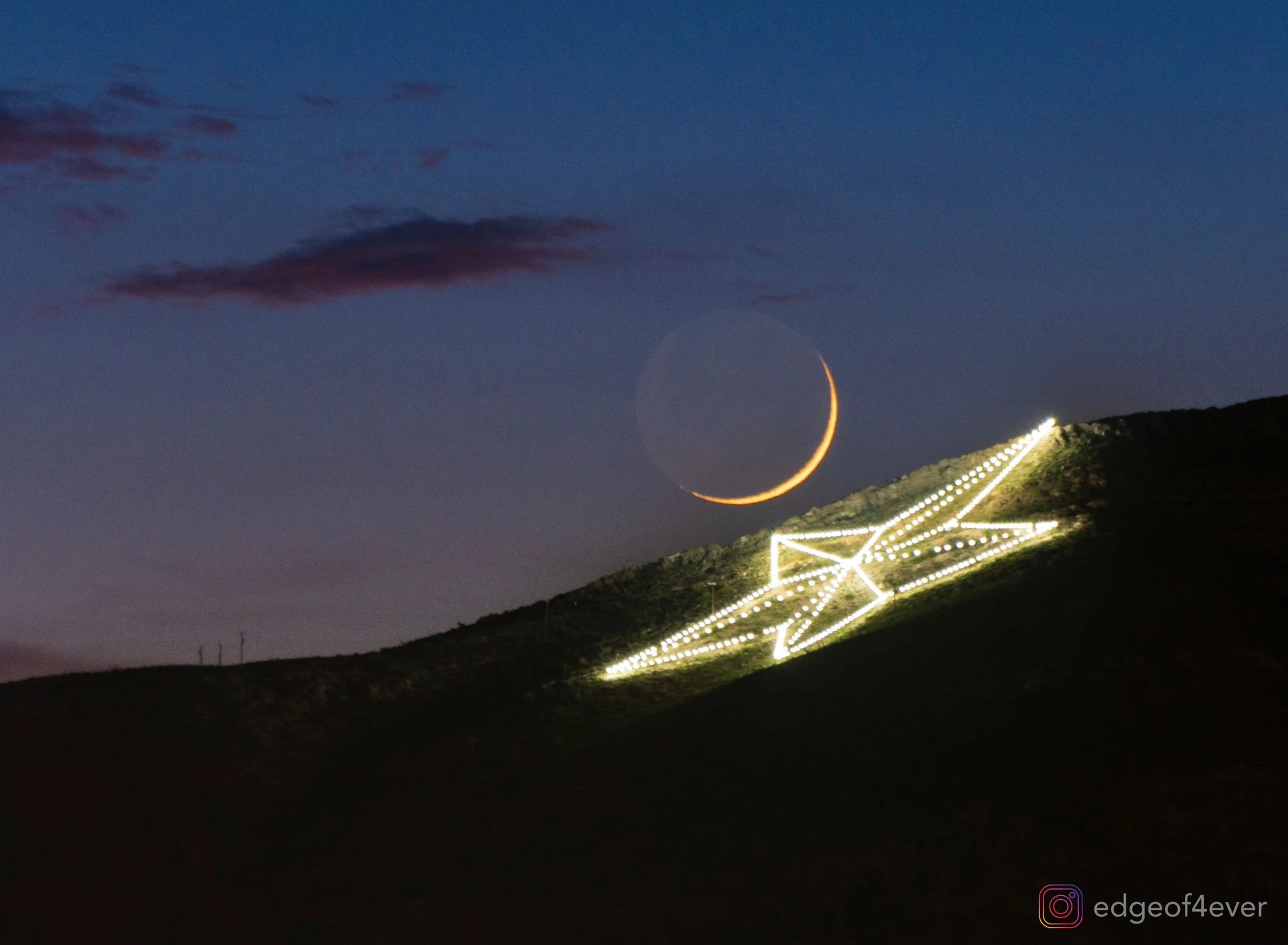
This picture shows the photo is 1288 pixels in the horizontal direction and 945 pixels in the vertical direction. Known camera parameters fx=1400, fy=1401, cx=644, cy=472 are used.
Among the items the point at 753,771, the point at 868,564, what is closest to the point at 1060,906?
the point at 753,771

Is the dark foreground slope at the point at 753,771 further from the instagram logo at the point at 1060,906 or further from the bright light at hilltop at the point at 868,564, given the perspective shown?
the bright light at hilltop at the point at 868,564

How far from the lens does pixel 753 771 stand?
15.2 metres

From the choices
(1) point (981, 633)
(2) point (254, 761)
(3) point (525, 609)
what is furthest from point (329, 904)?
(3) point (525, 609)

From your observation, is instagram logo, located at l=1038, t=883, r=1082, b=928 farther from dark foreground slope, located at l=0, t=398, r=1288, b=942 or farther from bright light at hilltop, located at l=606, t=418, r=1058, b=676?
bright light at hilltop, located at l=606, t=418, r=1058, b=676

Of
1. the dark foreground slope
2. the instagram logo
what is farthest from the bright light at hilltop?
the instagram logo

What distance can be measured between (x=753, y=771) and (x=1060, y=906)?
15.4ft

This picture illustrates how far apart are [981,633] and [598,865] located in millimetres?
6310

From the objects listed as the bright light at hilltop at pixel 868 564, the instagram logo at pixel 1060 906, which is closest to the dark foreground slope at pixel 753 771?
the instagram logo at pixel 1060 906

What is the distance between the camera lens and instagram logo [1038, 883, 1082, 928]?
425 inches

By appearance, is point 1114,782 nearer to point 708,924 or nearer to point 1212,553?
point 708,924

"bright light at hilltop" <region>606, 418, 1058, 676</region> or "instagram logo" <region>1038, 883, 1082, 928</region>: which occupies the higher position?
"bright light at hilltop" <region>606, 418, 1058, 676</region>

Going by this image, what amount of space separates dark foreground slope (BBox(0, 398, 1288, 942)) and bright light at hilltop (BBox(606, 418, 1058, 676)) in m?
0.72

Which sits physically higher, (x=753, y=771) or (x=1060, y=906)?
(x=753, y=771)

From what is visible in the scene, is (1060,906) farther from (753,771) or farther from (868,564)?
(868,564)
